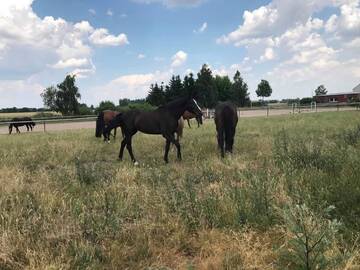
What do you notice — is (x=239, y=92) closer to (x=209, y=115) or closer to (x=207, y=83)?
(x=207, y=83)

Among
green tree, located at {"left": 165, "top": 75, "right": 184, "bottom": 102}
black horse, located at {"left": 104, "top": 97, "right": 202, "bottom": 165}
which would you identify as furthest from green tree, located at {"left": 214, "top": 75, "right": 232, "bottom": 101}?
black horse, located at {"left": 104, "top": 97, "right": 202, "bottom": 165}

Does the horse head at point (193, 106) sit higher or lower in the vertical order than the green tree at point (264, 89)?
lower

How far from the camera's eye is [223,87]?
97.3 metres

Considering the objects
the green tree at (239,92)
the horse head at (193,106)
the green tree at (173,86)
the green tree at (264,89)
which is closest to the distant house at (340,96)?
the green tree at (264,89)

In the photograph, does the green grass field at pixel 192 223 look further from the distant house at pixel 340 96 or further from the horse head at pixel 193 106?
the distant house at pixel 340 96

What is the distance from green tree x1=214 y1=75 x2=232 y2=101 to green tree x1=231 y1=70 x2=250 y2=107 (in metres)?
3.21

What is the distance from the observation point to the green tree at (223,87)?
91.2 metres

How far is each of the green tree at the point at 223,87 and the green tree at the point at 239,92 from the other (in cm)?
321

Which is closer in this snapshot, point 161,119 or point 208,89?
point 161,119

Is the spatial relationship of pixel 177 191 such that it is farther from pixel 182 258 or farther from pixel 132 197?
pixel 182 258

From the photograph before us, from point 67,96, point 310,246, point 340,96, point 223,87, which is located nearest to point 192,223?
point 310,246

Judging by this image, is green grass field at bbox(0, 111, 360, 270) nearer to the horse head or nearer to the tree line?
the horse head

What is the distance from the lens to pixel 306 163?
6.91m

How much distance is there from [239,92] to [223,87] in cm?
1219
